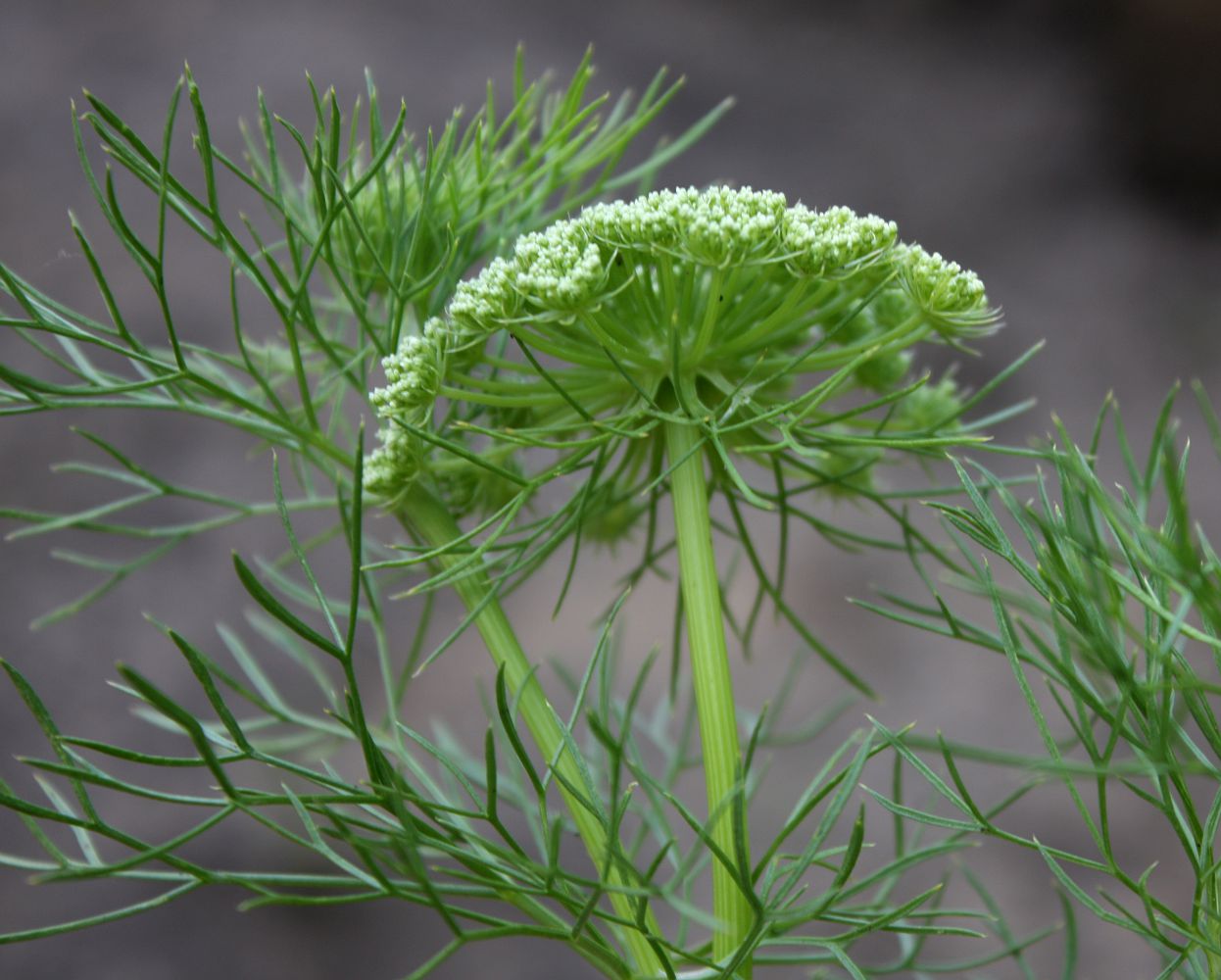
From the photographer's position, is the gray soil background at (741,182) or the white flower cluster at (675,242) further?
the gray soil background at (741,182)

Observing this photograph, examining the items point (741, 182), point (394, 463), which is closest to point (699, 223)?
point (394, 463)

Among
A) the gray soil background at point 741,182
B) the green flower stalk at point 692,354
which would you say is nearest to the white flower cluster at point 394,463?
the green flower stalk at point 692,354

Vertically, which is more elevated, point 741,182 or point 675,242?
point 741,182

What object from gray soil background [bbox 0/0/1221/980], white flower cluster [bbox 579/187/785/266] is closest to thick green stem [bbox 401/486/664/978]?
white flower cluster [bbox 579/187/785/266]

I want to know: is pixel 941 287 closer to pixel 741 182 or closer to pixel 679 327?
pixel 679 327

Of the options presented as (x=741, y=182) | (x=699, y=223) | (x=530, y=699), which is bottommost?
(x=530, y=699)

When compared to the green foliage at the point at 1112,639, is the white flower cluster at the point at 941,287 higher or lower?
higher

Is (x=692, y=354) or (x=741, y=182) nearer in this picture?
(x=692, y=354)

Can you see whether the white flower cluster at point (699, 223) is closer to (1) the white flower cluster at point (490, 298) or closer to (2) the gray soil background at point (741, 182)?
(1) the white flower cluster at point (490, 298)
